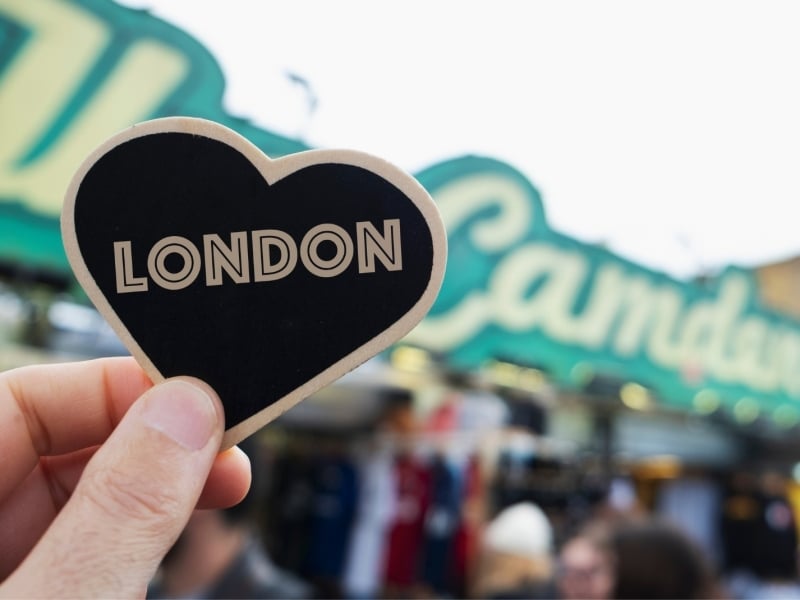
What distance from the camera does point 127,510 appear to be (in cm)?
59

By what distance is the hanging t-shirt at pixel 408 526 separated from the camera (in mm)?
4020

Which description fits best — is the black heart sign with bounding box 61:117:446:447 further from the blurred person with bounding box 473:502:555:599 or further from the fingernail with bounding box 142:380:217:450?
the blurred person with bounding box 473:502:555:599

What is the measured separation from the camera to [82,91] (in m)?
1.94

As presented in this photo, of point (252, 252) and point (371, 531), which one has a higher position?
point (252, 252)

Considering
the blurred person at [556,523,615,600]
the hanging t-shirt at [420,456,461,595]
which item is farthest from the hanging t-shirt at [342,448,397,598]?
the blurred person at [556,523,615,600]

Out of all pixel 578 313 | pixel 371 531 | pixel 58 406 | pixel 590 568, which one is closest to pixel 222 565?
pixel 590 568

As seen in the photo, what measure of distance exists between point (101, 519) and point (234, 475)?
0.74 ft

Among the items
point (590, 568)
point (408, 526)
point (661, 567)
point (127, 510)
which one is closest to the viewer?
point (127, 510)

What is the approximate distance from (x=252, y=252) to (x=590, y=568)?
66.1 inches

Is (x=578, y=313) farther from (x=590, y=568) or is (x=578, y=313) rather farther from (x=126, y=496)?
(x=126, y=496)

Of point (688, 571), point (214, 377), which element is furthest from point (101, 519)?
point (688, 571)

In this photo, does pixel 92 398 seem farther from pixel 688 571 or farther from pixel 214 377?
pixel 688 571

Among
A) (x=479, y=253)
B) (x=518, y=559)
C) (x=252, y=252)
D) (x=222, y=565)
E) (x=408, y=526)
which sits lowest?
(x=408, y=526)

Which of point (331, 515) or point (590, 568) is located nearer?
point (590, 568)
